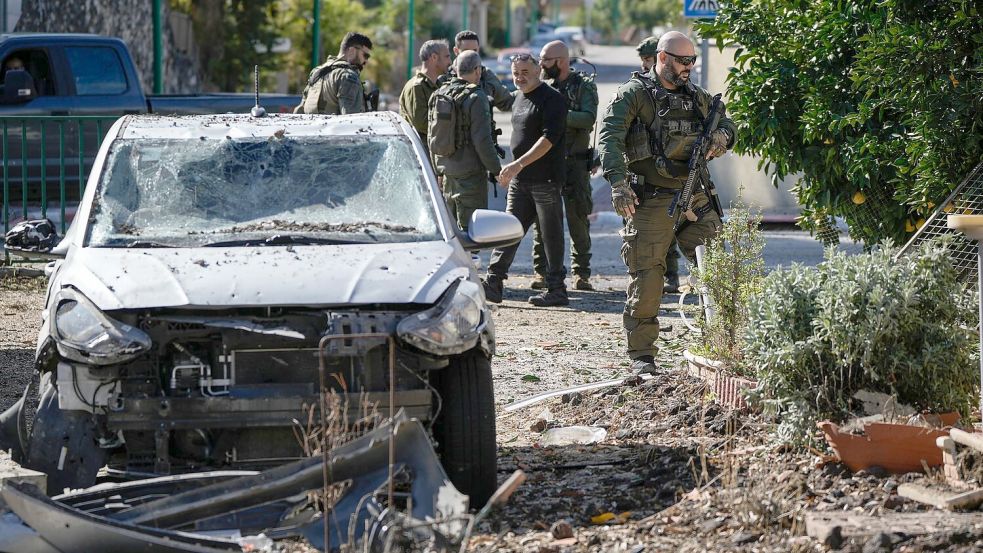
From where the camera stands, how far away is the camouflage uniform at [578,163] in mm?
11328

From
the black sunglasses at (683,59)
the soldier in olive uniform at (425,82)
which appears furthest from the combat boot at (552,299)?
the black sunglasses at (683,59)

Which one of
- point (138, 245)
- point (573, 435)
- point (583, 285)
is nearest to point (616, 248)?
point (583, 285)

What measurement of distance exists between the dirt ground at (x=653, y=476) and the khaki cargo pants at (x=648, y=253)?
0.94ft

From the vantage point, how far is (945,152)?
7.09 metres

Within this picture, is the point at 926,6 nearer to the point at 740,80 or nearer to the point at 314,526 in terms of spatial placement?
the point at 740,80

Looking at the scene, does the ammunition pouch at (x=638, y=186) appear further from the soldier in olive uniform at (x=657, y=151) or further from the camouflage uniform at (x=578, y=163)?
the camouflage uniform at (x=578, y=163)

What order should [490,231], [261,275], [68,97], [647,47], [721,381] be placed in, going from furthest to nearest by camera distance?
[68,97] → [647,47] → [721,381] → [490,231] → [261,275]

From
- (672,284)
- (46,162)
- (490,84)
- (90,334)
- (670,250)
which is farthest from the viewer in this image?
(46,162)

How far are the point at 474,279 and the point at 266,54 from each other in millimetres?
23974

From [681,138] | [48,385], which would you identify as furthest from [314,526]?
[681,138]

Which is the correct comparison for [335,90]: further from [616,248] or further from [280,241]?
[280,241]

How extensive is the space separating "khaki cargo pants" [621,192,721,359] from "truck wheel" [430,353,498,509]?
2664 mm

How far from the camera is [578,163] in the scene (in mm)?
11594

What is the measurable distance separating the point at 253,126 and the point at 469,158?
4.74 m
